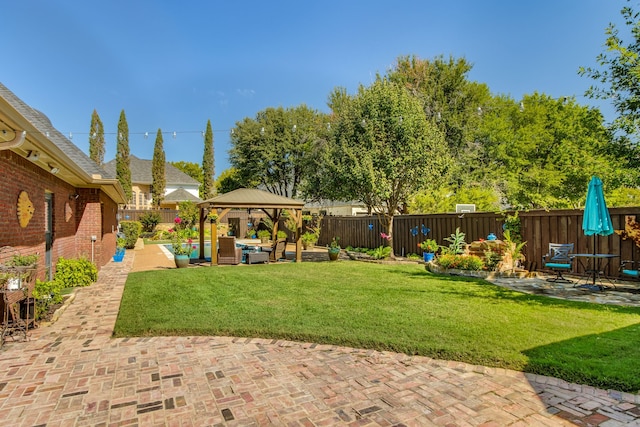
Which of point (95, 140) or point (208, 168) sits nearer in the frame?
point (95, 140)

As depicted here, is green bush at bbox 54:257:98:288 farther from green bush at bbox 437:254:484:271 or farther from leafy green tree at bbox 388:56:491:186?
leafy green tree at bbox 388:56:491:186

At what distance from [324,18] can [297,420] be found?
12952mm

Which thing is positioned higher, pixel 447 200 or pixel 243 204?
pixel 447 200

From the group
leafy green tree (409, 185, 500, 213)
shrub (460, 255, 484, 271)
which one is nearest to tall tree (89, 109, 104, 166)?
leafy green tree (409, 185, 500, 213)

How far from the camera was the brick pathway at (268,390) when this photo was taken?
291 cm

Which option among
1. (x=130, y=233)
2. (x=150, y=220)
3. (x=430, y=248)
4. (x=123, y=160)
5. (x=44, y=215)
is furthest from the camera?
(x=123, y=160)

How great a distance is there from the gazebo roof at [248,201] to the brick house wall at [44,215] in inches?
133

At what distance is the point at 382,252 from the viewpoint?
46.9 feet

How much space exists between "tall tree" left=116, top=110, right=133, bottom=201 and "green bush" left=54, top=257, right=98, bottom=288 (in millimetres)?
29282

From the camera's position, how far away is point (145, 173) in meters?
39.7

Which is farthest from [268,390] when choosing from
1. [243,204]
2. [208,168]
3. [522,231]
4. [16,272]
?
[208,168]

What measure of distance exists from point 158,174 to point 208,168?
5.12 meters

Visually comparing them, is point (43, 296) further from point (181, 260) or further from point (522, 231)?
point (522, 231)

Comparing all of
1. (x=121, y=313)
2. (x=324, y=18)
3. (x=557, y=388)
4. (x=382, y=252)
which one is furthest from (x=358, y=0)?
(x=557, y=388)
